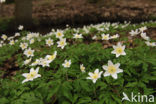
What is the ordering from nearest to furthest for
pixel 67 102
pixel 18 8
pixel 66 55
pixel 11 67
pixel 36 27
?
1. pixel 67 102
2. pixel 66 55
3. pixel 11 67
4. pixel 18 8
5. pixel 36 27

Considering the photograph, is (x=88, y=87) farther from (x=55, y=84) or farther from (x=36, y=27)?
(x=36, y=27)

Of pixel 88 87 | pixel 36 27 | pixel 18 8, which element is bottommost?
pixel 36 27

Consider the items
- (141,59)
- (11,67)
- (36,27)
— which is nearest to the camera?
(141,59)

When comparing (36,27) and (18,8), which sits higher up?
(18,8)

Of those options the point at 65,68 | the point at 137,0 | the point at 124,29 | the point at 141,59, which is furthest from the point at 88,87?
the point at 137,0

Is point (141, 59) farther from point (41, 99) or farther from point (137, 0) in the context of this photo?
point (137, 0)

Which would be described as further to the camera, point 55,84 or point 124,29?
point 124,29

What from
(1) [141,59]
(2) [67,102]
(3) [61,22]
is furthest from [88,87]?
(3) [61,22]
